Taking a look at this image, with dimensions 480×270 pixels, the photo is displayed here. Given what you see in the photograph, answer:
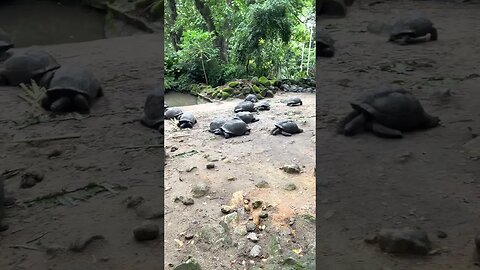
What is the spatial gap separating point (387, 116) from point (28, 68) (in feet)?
2.21

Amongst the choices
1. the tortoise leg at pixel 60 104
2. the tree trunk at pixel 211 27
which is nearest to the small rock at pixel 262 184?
the tortoise leg at pixel 60 104

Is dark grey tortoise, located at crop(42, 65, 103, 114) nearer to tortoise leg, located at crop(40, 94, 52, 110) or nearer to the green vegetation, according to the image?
tortoise leg, located at crop(40, 94, 52, 110)

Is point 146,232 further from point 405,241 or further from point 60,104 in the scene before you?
point 405,241

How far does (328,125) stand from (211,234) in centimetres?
34

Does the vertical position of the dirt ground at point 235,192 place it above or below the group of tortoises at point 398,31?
below

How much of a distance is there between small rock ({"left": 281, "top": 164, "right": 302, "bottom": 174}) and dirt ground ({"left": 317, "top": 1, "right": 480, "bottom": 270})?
35 centimetres

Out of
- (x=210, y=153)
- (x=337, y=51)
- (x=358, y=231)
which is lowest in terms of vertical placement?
(x=210, y=153)

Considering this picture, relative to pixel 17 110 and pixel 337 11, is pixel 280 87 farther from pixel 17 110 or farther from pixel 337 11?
pixel 17 110

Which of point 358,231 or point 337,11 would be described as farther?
point 337,11

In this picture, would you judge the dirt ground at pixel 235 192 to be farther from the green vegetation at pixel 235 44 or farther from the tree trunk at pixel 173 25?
the tree trunk at pixel 173 25

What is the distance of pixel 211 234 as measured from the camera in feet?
3.41

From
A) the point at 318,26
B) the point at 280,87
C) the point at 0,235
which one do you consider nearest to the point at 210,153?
the point at 318,26

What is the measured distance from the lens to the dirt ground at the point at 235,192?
0.98 metres

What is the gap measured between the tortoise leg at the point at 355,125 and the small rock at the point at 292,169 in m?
0.38
